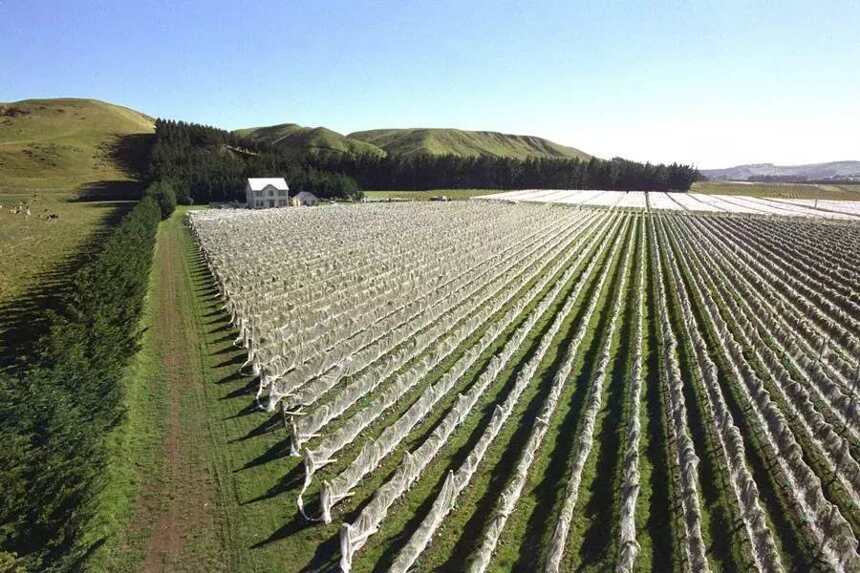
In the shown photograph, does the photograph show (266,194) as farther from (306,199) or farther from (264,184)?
(306,199)

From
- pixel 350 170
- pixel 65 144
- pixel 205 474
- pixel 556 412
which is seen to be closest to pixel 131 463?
pixel 205 474

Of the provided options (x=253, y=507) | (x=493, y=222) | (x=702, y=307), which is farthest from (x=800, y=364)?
(x=493, y=222)

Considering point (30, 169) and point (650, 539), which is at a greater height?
point (30, 169)

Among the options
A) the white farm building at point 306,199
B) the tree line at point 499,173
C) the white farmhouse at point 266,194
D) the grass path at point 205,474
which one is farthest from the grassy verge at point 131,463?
the tree line at point 499,173

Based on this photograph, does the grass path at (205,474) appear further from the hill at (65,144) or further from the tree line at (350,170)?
the hill at (65,144)

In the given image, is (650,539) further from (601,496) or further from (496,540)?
(496,540)
